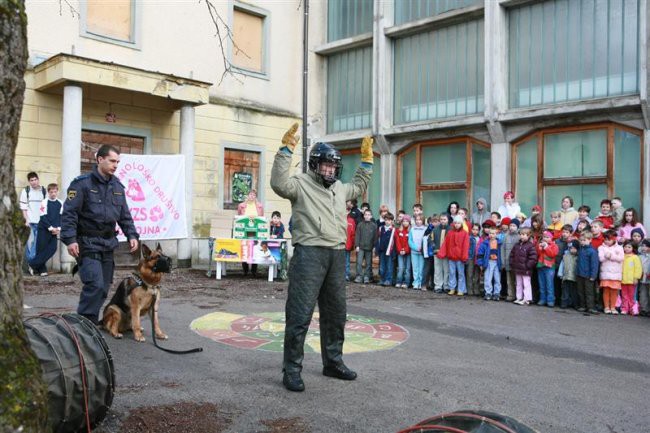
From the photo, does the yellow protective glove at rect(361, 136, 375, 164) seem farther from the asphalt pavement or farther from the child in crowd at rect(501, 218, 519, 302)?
the child in crowd at rect(501, 218, 519, 302)

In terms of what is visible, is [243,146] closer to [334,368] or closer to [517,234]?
[517,234]

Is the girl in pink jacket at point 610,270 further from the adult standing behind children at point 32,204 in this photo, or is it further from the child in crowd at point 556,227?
the adult standing behind children at point 32,204

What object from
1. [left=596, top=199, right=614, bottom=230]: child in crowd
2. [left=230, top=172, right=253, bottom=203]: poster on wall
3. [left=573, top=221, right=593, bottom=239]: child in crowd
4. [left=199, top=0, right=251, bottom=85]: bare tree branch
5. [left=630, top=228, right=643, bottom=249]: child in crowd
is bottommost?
[left=630, top=228, right=643, bottom=249]: child in crowd

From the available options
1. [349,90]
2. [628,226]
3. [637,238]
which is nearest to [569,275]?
[637,238]

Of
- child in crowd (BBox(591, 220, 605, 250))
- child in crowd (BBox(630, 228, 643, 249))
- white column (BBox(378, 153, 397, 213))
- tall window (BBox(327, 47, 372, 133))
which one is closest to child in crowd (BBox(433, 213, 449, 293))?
child in crowd (BBox(591, 220, 605, 250))

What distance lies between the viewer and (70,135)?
13.6 m

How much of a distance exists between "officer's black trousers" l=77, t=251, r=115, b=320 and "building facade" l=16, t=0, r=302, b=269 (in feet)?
23.5

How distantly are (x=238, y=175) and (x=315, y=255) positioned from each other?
44.0ft

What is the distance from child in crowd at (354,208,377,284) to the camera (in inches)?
575

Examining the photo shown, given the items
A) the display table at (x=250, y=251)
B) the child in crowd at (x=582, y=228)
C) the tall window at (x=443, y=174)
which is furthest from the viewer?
the tall window at (x=443, y=174)

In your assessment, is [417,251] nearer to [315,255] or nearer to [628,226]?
[628,226]

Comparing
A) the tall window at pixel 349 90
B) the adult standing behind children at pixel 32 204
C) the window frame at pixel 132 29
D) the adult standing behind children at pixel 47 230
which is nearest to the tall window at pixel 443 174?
the tall window at pixel 349 90

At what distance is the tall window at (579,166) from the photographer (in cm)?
1334

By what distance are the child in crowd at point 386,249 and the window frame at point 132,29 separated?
8.19m
